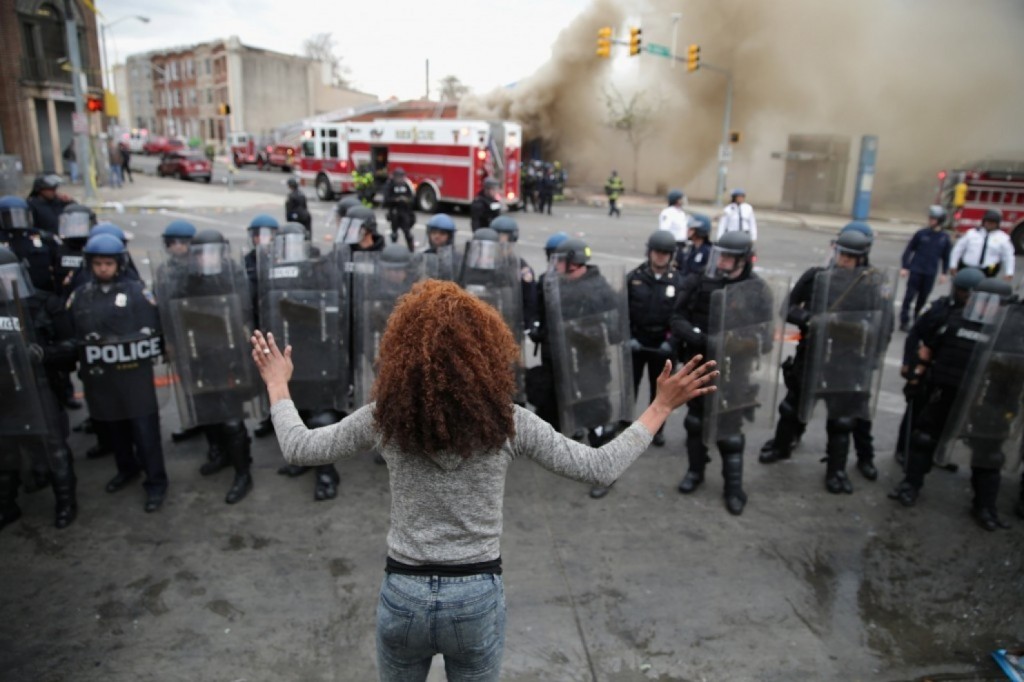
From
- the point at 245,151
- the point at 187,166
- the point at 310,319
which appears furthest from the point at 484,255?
the point at 245,151

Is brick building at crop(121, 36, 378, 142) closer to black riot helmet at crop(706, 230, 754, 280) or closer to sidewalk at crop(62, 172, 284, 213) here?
sidewalk at crop(62, 172, 284, 213)

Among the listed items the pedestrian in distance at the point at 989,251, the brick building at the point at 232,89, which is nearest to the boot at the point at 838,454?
the pedestrian in distance at the point at 989,251

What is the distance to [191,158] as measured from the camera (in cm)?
3036

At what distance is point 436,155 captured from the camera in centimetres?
2091

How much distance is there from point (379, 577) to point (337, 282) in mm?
1875

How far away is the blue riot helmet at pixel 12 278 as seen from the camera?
3.59 metres

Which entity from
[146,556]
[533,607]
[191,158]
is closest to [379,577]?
[533,607]

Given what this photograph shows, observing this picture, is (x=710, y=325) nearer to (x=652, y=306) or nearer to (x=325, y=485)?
(x=652, y=306)

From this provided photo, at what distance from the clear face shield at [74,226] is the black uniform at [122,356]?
178cm

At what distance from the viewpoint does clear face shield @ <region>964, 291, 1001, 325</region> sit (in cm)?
402

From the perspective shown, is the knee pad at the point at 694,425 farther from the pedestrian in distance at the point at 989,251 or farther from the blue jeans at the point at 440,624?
the pedestrian in distance at the point at 989,251

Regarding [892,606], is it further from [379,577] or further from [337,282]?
[337,282]

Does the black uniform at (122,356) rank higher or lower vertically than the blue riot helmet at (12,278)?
lower

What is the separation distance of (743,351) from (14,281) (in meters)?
4.23
